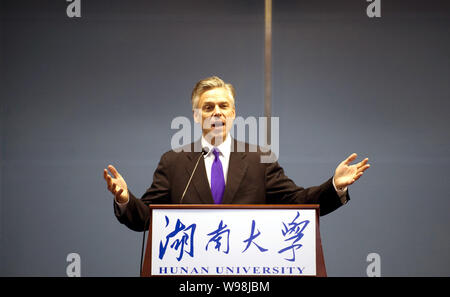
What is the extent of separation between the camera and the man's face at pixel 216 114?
1.83 metres

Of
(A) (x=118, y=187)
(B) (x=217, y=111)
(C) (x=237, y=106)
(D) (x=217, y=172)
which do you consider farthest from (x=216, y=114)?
(C) (x=237, y=106)

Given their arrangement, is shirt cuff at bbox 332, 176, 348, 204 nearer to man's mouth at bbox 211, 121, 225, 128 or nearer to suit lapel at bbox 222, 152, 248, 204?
suit lapel at bbox 222, 152, 248, 204

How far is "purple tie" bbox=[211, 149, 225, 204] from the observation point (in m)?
1.73

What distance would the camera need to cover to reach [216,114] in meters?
1.83

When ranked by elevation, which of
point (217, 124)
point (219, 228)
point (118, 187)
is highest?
point (217, 124)

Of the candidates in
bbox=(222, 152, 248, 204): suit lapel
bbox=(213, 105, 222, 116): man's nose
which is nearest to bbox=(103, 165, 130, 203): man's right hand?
bbox=(222, 152, 248, 204): suit lapel

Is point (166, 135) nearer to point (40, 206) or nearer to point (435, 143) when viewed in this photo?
point (40, 206)

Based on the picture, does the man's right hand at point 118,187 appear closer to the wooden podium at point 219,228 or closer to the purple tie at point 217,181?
the wooden podium at point 219,228

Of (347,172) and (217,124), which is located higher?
(217,124)

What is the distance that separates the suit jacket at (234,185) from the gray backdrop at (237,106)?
42.6 inches

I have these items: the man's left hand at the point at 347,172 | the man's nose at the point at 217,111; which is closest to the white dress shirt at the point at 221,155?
the man's nose at the point at 217,111

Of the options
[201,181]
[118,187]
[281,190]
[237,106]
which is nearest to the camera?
[118,187]

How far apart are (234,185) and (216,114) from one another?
0.32 m

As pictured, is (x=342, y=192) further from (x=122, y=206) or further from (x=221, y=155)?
(x=122, y=206)
